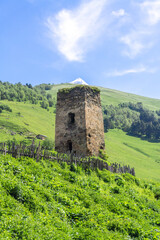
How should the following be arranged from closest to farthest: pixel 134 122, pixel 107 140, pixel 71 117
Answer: pixel 71 117 < pixel 107 140 < pixel 134 122

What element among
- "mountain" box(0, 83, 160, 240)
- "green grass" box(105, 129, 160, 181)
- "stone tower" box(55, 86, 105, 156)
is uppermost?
"stone tower" box(55, 86, 105, 156)

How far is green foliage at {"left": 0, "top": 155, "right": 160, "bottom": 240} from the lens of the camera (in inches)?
191

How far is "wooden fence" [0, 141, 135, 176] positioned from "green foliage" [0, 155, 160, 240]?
373 mm

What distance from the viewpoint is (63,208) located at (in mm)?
6215

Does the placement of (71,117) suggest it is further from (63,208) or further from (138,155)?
(138,155)

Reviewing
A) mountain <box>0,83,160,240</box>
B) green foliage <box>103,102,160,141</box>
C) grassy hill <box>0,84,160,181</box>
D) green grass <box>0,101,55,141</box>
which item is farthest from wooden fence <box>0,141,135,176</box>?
green foliage <box>103,102,160,141</box>

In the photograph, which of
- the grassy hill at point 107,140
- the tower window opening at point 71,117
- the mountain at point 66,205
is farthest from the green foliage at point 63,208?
the grassy hill at point 107,140

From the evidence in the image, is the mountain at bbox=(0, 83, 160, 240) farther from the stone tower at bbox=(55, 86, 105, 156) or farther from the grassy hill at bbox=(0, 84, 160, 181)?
the grassy hill at bbox=(0, 84, 160, 181)

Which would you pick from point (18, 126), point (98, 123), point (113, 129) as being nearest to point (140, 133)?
point (113, 129)

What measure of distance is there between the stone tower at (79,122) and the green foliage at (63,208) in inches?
167

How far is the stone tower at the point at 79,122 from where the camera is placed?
1341 centimetres

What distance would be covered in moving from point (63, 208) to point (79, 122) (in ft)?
26.4

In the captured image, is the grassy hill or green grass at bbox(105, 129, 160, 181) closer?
green grass at bbox(105, 129, 160, 181)

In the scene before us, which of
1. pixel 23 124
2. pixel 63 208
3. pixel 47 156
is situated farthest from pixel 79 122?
pixel 23 124
